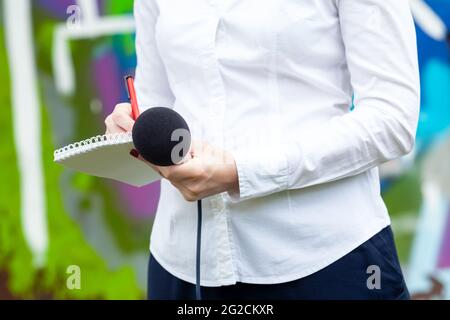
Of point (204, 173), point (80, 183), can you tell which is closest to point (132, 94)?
point (204, 173)

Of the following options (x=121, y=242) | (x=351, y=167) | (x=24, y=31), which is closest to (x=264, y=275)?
(x=351, y=167)

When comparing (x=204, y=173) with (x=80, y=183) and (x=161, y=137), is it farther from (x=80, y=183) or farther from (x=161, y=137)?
(x=80, y=183)

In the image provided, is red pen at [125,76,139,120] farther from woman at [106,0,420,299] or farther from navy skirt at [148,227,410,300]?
navy skirt at [148,227,410,300]

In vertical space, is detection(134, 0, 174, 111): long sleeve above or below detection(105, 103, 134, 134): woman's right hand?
above

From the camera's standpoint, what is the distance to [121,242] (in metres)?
2.60

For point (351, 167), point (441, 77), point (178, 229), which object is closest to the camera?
point (351, 167)

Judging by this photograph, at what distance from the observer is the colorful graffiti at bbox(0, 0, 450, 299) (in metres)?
2.53

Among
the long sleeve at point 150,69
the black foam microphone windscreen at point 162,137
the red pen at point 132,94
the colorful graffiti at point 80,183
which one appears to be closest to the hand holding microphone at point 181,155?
the black foam microphone windscreen at point 162,137

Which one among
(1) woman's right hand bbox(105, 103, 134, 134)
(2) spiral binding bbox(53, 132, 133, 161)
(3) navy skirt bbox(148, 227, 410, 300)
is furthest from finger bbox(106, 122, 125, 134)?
(3) navy skirt bbox(148, 227, 410, 300)

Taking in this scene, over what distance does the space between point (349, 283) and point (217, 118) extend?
278 mm

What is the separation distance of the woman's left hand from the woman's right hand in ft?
0.44
